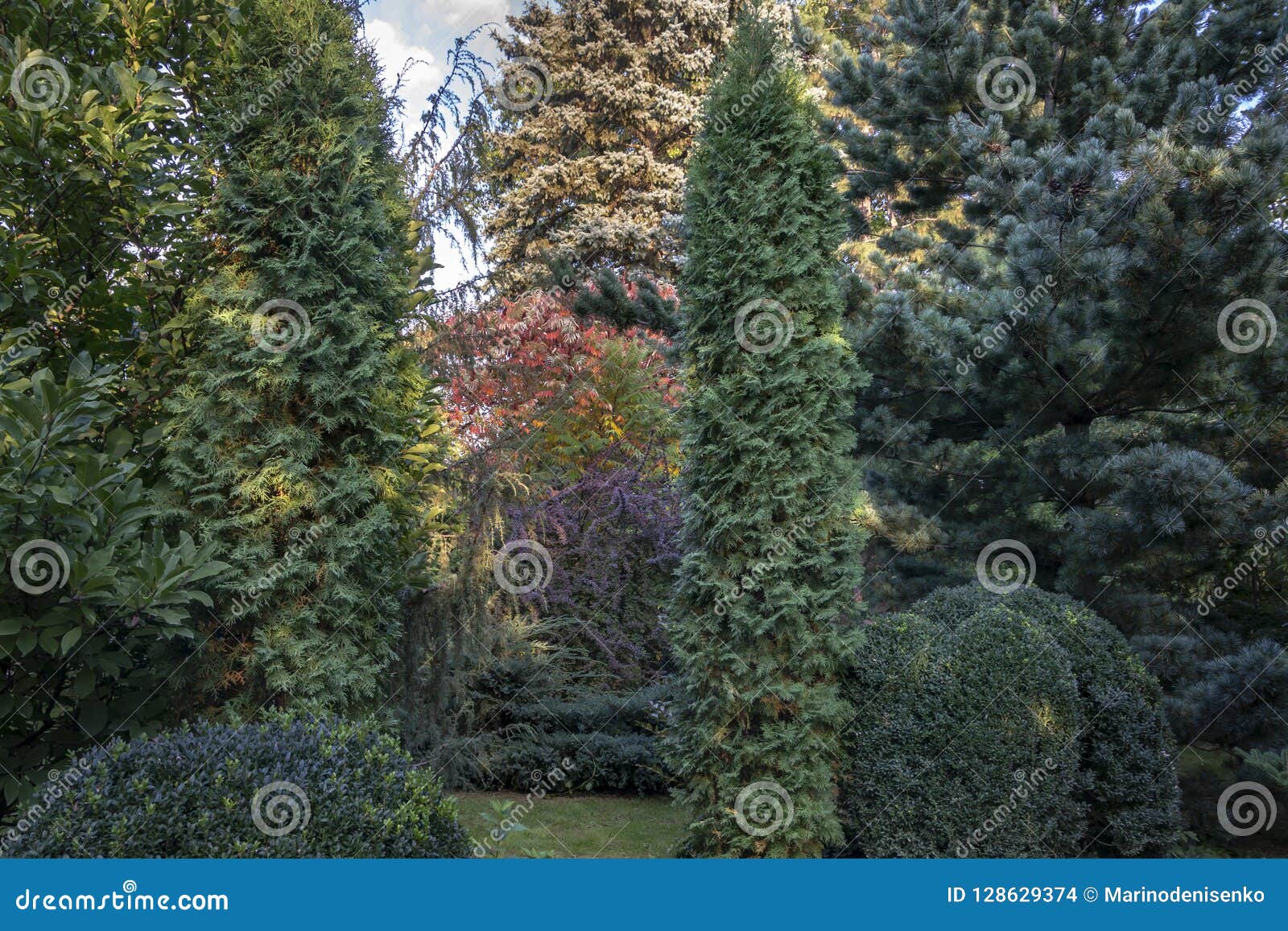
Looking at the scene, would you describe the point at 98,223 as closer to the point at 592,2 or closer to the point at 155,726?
the point at 155,726

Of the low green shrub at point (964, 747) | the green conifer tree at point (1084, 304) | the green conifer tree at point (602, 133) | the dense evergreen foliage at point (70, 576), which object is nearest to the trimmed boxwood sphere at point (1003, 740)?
the low green shrub at point (964, 747)

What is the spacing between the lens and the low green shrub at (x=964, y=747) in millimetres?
4336

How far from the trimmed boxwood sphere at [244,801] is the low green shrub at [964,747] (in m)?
2.38

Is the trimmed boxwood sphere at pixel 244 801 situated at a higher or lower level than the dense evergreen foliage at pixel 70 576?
lower

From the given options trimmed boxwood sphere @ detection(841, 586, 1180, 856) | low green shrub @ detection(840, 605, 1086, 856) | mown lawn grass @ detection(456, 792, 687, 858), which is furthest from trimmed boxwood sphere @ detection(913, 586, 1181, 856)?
mown lawn grass @ detection(456, 792, 687, 858)

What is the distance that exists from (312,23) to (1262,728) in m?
7.35

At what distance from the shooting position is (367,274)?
444 cm

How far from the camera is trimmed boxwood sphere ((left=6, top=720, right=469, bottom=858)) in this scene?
285cm

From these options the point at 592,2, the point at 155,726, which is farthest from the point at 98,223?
the point at 592,2

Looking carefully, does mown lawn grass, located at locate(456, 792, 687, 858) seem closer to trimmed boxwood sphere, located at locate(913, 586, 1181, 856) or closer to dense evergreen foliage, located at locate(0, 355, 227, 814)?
dense evergreen foliage, located at locate(0, 355, 227, 814)

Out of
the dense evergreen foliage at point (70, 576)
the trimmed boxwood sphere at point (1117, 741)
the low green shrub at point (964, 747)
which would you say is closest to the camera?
the dense evergreen foliage at point (70, 576)

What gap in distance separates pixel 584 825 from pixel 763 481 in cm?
277

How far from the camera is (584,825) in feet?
18.0

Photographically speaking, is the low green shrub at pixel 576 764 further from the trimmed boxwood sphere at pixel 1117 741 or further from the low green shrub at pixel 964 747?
the trimmed boxwood sphere at pixel 1117 741
